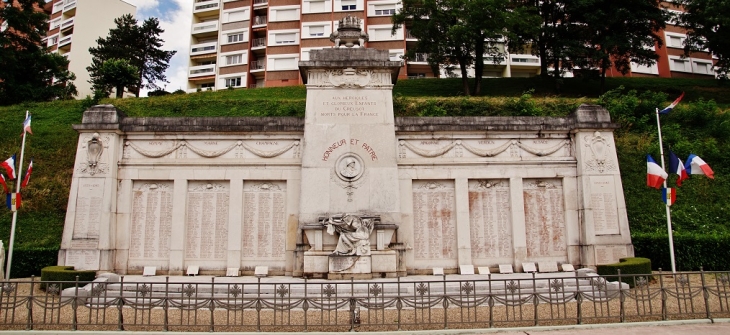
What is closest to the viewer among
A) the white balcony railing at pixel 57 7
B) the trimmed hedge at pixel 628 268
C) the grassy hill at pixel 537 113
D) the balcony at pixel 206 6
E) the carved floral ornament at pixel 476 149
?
the trimmed hedge at pixel 628 268

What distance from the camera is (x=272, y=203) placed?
16328mm

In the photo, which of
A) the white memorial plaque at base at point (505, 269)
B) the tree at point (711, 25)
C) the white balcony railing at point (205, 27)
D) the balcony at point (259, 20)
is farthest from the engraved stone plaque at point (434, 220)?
the white balcony railing at point (205, 27)

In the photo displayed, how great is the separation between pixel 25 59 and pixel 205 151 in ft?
89.0

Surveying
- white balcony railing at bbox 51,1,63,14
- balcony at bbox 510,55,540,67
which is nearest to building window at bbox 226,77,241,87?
white balcony railing at bbox 51,1,63,14

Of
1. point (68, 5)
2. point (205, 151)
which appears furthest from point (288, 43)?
point (205, 151)

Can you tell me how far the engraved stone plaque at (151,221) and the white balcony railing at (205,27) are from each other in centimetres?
4582

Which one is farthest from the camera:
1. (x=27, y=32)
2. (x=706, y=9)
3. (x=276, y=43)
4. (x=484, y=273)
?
(x=276, y=43)

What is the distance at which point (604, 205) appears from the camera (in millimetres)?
15945

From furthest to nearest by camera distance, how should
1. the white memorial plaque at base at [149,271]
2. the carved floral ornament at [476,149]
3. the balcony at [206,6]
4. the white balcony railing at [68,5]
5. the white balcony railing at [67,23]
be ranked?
the white balcony railing at [68,5] → the white balcony railing at [67,23] → the balcony at [206,6] → the carved floral ornament at [476,149] → the white memorial plaque at base at [149,271]

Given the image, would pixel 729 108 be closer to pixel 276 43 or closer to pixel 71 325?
pixel 71 325

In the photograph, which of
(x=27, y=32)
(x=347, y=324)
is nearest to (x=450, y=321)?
(x=347, y=324)

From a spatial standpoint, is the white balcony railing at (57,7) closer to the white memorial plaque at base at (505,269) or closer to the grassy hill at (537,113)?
the grassy hill at (537,113)

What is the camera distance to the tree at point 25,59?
32.4m

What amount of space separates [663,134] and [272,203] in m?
18.2
